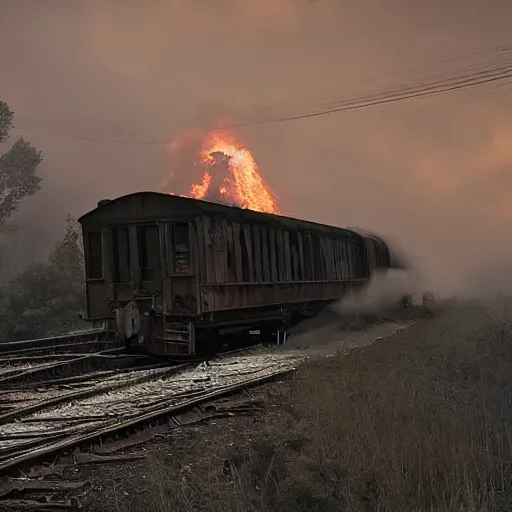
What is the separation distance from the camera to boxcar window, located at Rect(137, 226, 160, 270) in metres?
13.2

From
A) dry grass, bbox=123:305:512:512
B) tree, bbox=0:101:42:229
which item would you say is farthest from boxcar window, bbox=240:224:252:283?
tree, bbox=0:101:42:229

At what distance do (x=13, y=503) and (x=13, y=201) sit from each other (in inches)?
1349

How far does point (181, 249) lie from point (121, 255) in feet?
6.10

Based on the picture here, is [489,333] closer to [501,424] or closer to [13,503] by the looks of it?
[501,424]

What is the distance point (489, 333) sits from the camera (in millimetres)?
11688

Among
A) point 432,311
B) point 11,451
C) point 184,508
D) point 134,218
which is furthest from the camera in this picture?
point 432,311

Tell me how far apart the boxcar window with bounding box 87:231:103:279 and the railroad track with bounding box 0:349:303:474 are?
326 cm

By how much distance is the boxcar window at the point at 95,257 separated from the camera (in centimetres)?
1396

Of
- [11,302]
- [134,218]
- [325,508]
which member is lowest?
[325,508]

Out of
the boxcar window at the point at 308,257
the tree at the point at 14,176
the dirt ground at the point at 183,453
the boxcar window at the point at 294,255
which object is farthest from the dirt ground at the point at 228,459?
the tree at the point at 14,176

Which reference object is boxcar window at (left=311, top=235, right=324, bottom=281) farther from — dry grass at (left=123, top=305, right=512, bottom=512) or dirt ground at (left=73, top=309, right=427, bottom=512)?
dry grass at (left=123, top=305, right=512, bottom=512)

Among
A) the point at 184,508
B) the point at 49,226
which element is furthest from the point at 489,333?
the point at 49,226

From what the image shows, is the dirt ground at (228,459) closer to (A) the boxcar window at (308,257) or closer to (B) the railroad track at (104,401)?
(B) the railroad track at (104,401)

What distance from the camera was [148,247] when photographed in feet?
43.6
